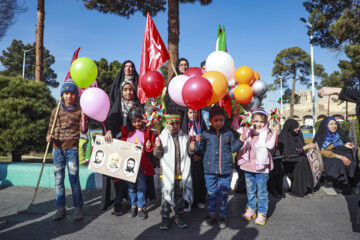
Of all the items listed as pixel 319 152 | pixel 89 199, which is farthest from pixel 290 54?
pixel 89 199

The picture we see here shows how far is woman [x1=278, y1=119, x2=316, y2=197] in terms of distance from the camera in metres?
4.91

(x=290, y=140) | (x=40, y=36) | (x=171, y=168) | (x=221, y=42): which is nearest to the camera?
(x=171, y=168)

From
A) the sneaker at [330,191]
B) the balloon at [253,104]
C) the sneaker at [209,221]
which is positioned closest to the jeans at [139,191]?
the sneaker at [209,221]

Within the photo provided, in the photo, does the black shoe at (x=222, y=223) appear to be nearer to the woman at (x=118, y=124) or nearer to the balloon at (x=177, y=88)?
the woman at (x=118, y=124)

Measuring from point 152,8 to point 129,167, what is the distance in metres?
7.13

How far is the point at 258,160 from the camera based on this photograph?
11.8 ft

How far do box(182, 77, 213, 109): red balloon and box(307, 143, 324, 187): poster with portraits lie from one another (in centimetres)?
303

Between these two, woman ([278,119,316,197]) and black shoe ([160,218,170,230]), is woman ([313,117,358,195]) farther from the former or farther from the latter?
black shoe ([160,218,170,230])

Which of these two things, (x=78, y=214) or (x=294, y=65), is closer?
(x=78, y=214)

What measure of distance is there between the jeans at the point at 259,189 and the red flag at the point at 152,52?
2.28 meters

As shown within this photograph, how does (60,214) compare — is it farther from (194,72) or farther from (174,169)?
(194,72)

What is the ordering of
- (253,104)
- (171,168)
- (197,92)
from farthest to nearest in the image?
(253,104)
(171,168)
(197,92)

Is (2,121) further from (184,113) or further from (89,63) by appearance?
(184,113)

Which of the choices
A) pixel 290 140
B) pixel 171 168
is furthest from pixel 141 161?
pixel 290 140
